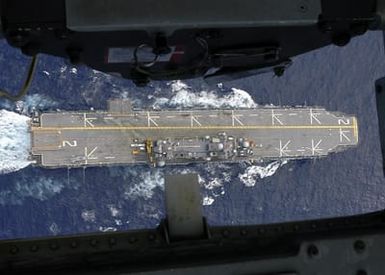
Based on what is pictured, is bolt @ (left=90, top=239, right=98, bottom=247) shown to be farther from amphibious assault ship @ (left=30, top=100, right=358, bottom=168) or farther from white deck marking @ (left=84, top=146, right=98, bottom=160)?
white deck marking @ (left=84, top=146, right=98, bottom=160)

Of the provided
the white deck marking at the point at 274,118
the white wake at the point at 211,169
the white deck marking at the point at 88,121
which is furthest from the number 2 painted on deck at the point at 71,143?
the white deck marking at the point at 274,118

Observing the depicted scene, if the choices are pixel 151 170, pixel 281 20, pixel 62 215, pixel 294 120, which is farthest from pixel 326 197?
pixel 281 20

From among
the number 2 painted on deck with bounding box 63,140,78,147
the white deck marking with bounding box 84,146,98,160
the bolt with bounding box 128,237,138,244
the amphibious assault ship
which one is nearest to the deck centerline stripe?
the amphibious assault ship

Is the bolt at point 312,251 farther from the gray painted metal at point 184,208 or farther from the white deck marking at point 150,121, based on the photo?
the white deck marking at point 150,121

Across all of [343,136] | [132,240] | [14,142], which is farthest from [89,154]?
[132,240]

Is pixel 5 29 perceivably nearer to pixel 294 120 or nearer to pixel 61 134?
pixel 61 134
